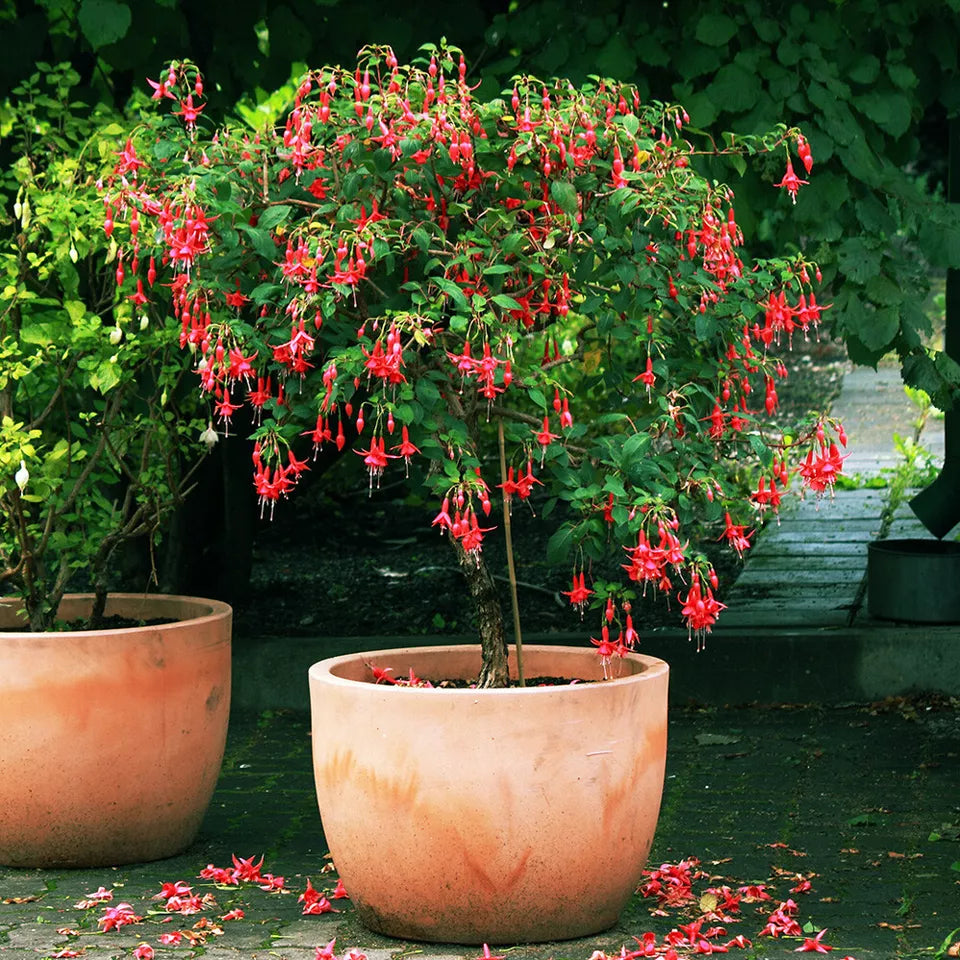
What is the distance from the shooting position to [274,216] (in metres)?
4.07

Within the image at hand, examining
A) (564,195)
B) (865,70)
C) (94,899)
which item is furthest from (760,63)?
(94,899)

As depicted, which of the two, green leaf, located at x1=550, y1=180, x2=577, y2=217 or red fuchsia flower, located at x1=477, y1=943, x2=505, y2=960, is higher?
green leaf, located at x1=550, y1=180, x2=577, y2=217

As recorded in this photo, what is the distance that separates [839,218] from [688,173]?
5.85 feet

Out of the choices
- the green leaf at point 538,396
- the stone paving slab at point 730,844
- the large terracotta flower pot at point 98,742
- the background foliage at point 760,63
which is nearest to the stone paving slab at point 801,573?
the stone paving slab at point 730,844

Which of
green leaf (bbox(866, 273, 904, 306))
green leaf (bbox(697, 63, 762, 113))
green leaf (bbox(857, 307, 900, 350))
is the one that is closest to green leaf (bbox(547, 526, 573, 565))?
green leaf (bbox(857, 307, 900, 350))

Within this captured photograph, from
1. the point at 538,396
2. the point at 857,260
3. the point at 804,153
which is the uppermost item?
the point at 804,153

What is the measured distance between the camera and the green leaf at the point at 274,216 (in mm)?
4059

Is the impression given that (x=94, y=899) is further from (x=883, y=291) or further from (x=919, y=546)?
(x=919, y=546)

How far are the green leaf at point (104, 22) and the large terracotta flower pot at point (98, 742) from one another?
1.98 meters

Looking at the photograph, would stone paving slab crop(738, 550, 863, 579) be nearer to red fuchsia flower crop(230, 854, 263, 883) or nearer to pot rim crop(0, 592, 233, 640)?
pot rim crop(0, 592, 233, 640)

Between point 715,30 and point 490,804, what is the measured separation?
2.99 meters

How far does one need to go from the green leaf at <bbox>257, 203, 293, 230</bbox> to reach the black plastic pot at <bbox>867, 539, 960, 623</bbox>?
3.63m

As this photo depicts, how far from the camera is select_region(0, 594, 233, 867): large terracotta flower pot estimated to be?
183 inches

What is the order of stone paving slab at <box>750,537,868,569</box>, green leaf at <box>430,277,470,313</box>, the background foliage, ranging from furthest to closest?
stone paving slab at <box>750,537,868,569</box> < the background foliage < green leaf at <box>430,277,470,313</box>
